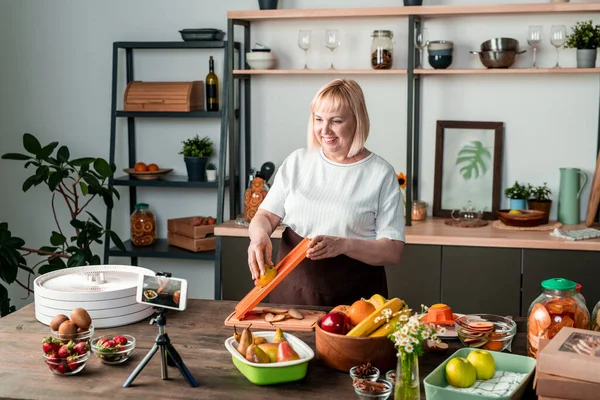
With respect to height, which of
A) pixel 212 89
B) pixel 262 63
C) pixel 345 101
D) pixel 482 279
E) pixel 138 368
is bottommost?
pixel 482 279

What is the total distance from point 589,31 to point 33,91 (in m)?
3.45

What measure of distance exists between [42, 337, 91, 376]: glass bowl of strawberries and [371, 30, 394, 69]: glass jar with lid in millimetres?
2642

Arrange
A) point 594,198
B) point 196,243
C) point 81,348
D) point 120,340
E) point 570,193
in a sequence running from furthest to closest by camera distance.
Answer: point 196,243 < point 570,193 < point 594,198 < point 120,340 < point 81,348

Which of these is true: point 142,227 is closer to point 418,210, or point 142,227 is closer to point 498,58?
point 418,210

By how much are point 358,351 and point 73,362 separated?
78 centimetres

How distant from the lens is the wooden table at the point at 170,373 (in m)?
2.00

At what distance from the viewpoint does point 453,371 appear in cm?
193

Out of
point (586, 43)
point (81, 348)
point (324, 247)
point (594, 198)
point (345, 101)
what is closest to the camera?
point (81, 348)

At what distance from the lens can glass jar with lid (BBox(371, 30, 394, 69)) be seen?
429cm

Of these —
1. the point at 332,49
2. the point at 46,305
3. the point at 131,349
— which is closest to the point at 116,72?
the point at 332,49

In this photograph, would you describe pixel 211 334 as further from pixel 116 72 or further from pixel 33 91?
pixel 33 91

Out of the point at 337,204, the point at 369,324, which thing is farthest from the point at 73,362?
the point at 337,204

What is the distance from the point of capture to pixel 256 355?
207 centimetres

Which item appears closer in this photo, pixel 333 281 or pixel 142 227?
pixel 333 281
